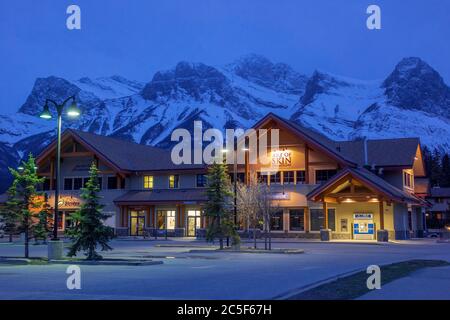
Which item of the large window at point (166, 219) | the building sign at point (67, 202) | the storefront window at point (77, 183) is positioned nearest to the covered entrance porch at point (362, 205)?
the large window at point (166, 219)

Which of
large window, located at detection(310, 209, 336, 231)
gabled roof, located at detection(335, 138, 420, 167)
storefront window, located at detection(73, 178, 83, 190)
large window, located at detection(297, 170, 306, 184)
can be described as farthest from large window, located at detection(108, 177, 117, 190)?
gabled roof, located at detection(335, 138, 420, 167)

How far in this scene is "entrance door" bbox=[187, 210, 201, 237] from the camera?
5831cm

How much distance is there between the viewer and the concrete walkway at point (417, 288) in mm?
12670

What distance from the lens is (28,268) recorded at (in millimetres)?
21656

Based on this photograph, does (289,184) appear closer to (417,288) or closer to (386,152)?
(386,152)

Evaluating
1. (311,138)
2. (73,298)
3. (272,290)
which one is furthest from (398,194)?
(73,298)

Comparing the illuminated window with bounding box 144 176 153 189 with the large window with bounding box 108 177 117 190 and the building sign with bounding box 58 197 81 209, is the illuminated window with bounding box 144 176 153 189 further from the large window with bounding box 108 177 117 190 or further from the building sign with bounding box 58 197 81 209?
the building sign with bounding box 58 197 81 209

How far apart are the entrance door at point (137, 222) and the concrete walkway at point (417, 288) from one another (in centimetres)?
4470

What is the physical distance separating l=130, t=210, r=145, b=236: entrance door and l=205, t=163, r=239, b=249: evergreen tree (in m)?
26.2

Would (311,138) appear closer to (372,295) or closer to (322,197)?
(322,197)

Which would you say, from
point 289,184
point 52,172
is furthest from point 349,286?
point 52,172

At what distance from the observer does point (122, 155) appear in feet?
212

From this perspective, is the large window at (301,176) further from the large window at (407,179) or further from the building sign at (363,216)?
the large window at (407,179)

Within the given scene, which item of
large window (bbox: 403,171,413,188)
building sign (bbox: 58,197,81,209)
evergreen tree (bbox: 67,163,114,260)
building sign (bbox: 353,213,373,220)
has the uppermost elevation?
large window (bbox: 403,171,413,188)
